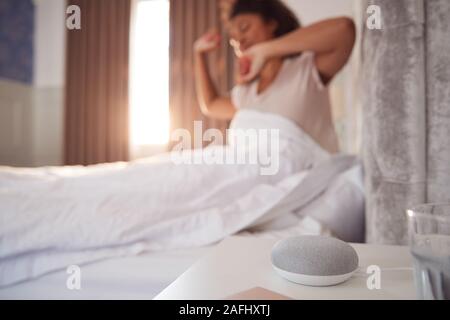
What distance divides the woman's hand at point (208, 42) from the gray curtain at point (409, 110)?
5.55 feet

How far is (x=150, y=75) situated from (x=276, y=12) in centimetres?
123

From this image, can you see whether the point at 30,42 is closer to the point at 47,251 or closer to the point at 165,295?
the point at 47,251

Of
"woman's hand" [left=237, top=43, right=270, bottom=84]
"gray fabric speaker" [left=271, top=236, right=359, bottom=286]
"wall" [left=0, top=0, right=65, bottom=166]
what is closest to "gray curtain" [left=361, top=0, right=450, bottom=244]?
"gray fabric speaker" [left=271, top=236, right=359, bottom=286]

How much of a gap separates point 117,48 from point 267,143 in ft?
6.54

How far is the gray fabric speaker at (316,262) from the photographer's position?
1.36 ft

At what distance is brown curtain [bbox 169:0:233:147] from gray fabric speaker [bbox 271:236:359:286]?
193 centimetres

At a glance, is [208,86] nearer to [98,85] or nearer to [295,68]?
[295,68]

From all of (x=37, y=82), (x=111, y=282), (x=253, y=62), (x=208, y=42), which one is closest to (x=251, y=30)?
(x=253, y=62)

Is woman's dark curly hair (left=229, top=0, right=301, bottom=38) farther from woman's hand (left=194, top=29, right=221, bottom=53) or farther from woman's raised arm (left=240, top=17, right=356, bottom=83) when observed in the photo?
woman's hand (left=194, top=29, right=221, bottom=53)

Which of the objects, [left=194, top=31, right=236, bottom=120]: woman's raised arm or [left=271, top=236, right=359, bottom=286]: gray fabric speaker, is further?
[left=194, top=31, right=236, bottom=120]: woman's raised arm

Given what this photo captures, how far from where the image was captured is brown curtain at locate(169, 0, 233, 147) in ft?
7.71

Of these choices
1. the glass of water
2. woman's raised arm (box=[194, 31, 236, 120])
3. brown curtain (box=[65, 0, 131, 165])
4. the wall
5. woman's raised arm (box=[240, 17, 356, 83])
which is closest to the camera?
the glass of water

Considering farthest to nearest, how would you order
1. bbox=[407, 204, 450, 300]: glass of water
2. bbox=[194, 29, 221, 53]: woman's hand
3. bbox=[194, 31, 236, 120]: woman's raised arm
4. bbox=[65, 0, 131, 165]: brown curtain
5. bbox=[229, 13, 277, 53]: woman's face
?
1. bbox=[65, 0, 131, 165]: brown curtain
2. bbox=[194, 29, 221, 53]: woman's hand
3. bbox=[194, 31, 236, 120]: woman's raised arm
4. bbox=[229, 13, 277, 53]: woman's face
5. bbox=[407, 204, 450, 300]: glass of water

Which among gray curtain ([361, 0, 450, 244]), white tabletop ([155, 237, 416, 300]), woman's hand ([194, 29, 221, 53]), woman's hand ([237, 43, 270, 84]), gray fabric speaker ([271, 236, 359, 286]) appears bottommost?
white tabletop ([155, 237, 416, 300])
